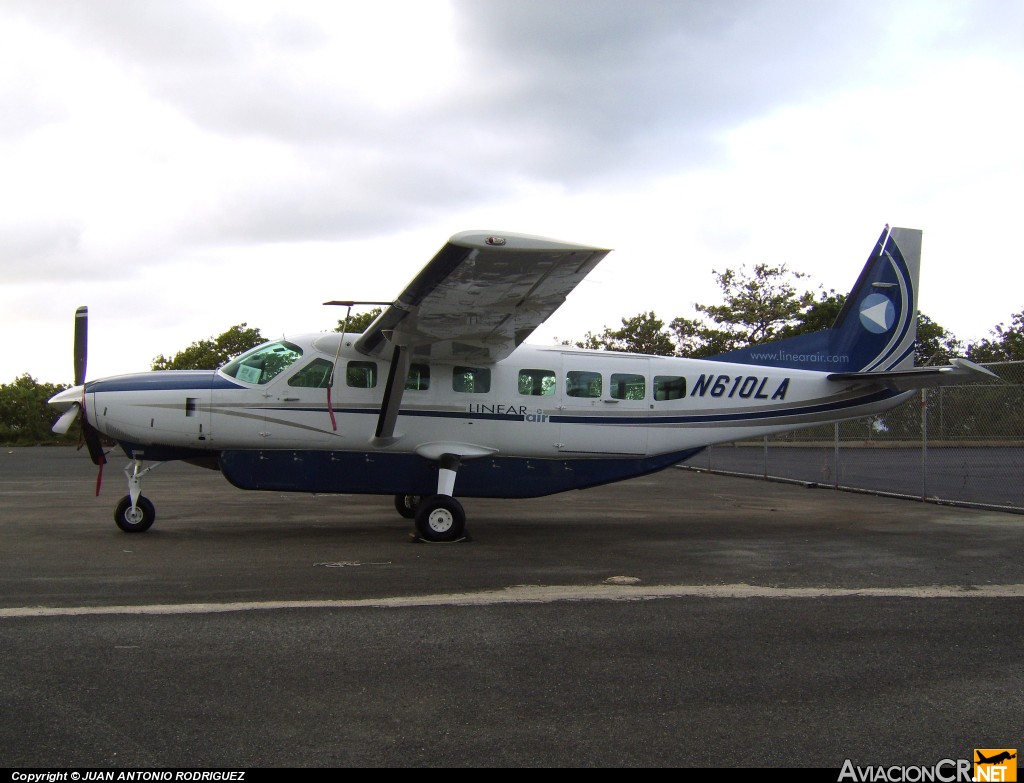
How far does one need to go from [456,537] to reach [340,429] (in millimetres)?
2214

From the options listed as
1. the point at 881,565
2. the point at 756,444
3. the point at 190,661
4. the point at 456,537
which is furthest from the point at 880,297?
the point at 756,444

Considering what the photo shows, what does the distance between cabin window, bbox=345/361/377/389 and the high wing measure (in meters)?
0.19

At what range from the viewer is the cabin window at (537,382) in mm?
11125

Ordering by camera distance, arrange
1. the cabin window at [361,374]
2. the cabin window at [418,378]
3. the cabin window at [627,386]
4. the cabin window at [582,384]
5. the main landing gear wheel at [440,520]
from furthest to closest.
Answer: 1. the cabin window at [627,386]
2. the cabin window at [582,384]
3. the cabin window at [418,378]
4. the cabin window at [361,374]
5. the main landing gear wheel at [440,520]

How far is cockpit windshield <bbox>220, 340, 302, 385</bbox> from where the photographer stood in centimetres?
1052

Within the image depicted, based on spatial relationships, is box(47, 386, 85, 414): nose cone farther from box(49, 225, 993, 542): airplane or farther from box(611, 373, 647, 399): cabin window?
box(611, 373, 647, 399): cabin window

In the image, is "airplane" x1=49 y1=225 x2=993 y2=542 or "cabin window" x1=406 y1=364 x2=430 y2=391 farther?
"cabin window" x1=406 y1=364 x2=430 y2=391

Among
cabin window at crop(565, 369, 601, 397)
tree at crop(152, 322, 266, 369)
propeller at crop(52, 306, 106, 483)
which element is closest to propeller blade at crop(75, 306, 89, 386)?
propeller at crop(52, 306, 106, 483)

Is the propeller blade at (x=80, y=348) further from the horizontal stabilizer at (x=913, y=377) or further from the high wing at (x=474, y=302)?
the horizontal stabilizer at (x=913, y=377)

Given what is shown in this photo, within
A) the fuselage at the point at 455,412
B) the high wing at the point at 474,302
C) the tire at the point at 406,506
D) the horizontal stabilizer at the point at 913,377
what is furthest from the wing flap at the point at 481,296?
the horizontal stabilizer at the point at 913,377

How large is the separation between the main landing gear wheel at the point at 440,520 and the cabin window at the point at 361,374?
6.35ft

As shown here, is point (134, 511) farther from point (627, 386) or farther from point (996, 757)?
point (996, 757)

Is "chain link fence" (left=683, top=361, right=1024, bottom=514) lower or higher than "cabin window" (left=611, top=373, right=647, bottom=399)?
lower

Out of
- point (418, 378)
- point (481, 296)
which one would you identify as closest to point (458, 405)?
point (418, 378)
